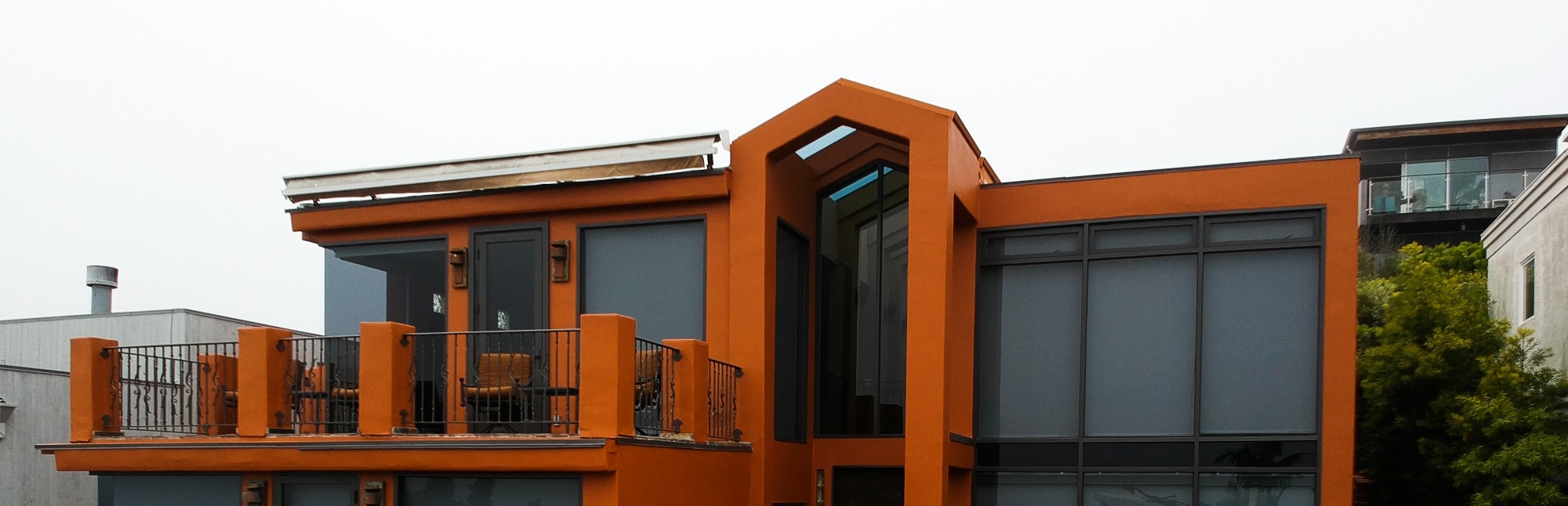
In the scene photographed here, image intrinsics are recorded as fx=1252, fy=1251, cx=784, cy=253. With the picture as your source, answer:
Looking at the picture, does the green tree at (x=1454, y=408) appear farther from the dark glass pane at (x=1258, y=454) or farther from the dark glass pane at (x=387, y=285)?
the dark glass pane at (x=387, y=285)

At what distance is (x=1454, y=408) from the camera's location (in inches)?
563

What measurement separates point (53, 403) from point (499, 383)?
12471 mm

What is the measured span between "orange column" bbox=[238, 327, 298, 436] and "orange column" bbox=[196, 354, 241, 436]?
330 millimetres

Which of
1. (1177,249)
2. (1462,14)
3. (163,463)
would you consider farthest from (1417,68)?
(163,463)

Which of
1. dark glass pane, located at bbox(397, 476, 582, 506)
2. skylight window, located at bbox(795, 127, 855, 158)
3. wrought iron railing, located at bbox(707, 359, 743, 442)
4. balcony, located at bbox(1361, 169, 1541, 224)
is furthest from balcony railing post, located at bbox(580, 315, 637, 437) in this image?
balcony, located at bbox(1361, 169, 1541, 224)

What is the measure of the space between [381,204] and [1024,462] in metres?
7.02

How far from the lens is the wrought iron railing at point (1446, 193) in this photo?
1262 inches

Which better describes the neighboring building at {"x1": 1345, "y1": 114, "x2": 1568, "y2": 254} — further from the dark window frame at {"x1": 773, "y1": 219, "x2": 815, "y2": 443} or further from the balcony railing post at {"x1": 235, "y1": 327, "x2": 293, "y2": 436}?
the balcony railing post at {"x1": 235, "y1": 327, "x2": 293, "y2": 436}

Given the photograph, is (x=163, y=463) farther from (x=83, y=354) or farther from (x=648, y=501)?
(x=648, y=501)

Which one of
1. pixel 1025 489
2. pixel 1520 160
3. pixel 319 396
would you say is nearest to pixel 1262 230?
pixel 1025 489

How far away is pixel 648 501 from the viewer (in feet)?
32.4

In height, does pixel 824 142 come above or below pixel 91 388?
above

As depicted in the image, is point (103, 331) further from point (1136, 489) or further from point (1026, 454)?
point (1136, 489)

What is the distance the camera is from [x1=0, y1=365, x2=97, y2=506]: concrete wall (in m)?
18.0
